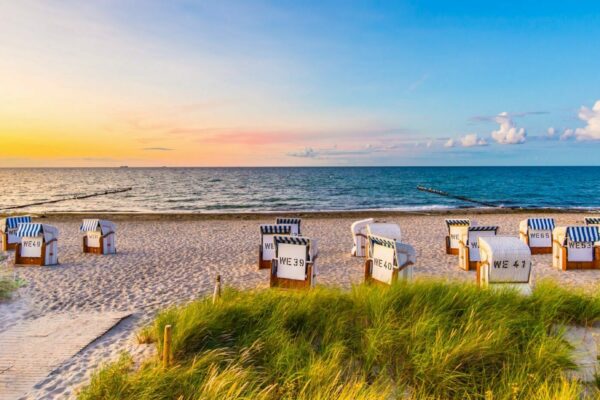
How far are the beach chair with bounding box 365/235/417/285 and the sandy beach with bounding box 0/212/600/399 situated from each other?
897 millimetres

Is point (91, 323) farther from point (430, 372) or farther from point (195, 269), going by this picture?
point (430, 372)

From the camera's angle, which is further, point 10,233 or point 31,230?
point 10,233

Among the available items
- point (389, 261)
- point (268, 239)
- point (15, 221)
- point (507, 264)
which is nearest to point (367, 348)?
point (389, 261)

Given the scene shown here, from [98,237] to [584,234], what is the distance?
48.2ft

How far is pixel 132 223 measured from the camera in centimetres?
2181

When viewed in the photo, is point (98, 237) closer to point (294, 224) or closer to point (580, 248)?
point (294, 224)

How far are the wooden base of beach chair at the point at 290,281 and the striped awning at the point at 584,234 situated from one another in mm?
7579

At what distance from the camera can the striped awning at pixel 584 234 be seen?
10.7 m

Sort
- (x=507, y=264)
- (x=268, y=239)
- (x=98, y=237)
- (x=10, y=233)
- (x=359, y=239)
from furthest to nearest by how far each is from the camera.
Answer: (x=10, y=233) → (x=98, y=237) → (x=359, y=239) → (x=268, y=239) → (x=507, y=264)

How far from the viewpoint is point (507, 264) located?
7133mm

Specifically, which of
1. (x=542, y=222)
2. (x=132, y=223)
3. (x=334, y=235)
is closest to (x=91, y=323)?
(x=334, y=235)

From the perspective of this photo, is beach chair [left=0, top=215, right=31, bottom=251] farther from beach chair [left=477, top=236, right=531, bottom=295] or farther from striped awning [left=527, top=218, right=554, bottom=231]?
striped awning [left=527, top=218, right=554, bottom=231]

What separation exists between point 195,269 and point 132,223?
12.9 m

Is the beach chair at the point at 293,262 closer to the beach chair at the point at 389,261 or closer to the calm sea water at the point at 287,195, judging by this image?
the beach chair at the point at 389,261
